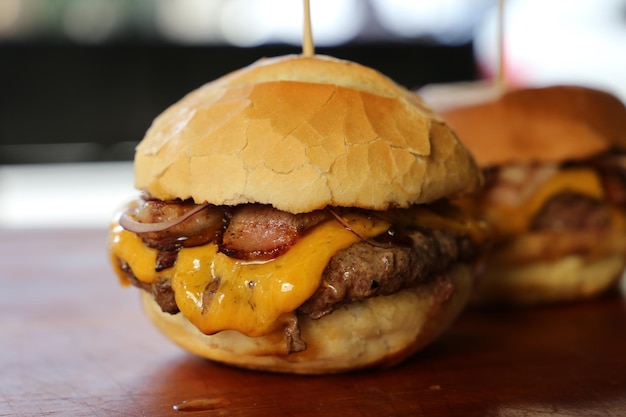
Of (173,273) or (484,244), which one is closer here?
(173,273)

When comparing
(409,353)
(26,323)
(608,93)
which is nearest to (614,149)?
(608,93)

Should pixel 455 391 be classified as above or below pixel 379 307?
below

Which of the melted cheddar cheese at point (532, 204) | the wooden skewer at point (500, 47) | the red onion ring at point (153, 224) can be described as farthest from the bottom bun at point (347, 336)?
the wooden skewer at point (500, 47)

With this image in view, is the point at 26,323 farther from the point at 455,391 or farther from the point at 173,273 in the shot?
the point at 455,391

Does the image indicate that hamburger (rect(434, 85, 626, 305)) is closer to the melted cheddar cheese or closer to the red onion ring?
the melted cheddar cheese

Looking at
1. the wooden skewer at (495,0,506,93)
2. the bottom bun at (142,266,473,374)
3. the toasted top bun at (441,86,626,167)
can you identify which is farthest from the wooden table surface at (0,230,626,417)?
the wooden skewer at (495,0,506,93)

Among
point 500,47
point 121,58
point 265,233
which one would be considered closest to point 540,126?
point 500,47

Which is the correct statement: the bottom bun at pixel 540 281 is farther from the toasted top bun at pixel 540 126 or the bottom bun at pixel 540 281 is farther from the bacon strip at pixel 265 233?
the bacon strip at pixel 265 233
